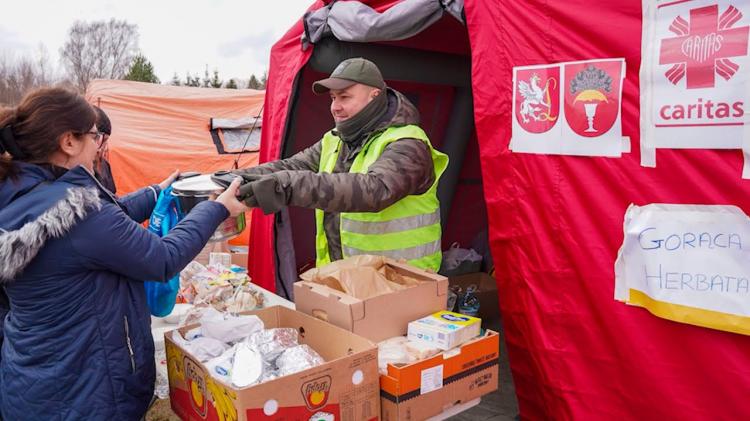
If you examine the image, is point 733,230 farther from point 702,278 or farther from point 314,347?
point 314,347

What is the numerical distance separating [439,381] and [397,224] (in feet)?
3.00

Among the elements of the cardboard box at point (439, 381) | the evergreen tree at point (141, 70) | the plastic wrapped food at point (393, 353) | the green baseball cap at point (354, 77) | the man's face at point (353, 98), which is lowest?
the cardboard box at point (439, 381)

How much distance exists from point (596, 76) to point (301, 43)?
2.14 meters

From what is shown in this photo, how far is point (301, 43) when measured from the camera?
143 inches

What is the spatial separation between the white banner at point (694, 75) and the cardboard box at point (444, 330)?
84 cm

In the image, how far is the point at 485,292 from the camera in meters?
4.56

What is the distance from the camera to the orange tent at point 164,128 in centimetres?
645

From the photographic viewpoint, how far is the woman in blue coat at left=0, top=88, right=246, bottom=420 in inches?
59.2

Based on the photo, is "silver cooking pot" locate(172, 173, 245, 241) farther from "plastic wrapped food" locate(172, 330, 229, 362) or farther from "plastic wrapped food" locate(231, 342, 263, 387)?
"plastic wrapped food" locate(231, 342, 263, 387)

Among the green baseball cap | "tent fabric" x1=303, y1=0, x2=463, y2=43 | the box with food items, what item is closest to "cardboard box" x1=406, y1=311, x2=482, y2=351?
the box with food items

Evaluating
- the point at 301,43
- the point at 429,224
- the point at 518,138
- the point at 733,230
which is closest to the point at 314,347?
the point at 429,224

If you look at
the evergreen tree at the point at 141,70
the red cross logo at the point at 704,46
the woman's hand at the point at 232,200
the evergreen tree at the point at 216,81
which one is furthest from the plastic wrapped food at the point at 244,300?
the evergreen tree at the point at 216,81

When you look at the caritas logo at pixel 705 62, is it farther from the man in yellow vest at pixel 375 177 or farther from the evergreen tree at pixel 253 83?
the evergreen tree at pixel 253 83

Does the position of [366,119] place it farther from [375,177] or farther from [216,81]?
[216,81]
